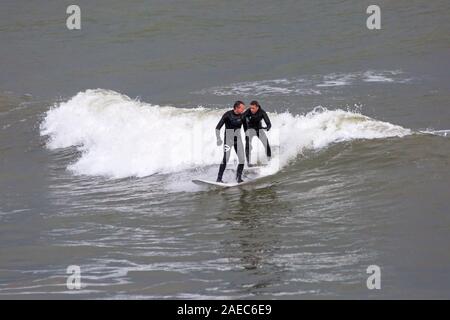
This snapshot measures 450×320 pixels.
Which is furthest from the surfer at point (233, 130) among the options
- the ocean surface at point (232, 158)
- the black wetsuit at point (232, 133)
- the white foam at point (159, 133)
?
the white foam at point (159, 133)

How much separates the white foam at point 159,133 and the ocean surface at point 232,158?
53mm

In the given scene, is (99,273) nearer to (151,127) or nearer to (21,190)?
(21,190)

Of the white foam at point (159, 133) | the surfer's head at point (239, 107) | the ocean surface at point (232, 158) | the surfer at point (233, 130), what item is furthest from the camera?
the white foam at point (159, 133)

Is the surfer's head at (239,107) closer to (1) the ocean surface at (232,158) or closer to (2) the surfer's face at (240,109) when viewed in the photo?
(2) the surfer's face at (240,109)

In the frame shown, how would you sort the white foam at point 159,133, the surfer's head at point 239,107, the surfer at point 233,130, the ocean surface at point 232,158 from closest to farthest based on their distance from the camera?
1. the ocean surface at point 232,158
2. the surfer's head at point 239,107
3. the surfer at point 233,130
4. the white foam at point 159,133

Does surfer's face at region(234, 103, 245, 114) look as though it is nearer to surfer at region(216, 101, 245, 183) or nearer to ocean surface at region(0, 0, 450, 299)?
surfer at region(216, 101, 245, 183)

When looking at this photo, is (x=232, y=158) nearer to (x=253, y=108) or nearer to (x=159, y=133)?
(x=253, y=108)

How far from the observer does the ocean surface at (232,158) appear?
34.1ft

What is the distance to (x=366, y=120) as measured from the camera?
1662 cm

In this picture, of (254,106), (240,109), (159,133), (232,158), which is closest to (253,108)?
(254,106)

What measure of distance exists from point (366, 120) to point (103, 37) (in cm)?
1961

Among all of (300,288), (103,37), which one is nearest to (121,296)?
(300,288)

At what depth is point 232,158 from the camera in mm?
17000

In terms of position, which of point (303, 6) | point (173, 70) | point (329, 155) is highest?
point (303, 6)
